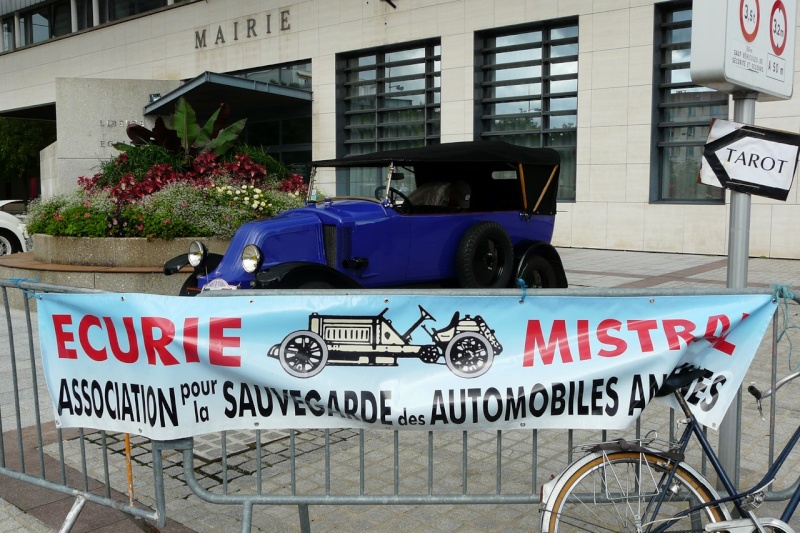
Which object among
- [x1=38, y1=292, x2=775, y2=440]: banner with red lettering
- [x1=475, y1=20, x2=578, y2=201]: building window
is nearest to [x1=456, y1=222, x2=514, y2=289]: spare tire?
[x1=38, y1=292, x2=775, y2=440]: banner with red lettering

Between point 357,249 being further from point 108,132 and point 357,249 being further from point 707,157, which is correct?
point 108,132

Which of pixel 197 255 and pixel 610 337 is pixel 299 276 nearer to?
pixel 197 255

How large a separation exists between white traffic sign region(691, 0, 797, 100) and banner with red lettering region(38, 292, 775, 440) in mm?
1057

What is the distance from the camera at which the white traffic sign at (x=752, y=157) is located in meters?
3.55

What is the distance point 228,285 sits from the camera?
704 cm

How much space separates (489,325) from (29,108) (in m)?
36.1

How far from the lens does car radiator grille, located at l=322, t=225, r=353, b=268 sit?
756cm

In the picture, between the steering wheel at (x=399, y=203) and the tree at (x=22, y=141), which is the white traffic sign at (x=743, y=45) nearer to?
the steering wheel at (x=399, y=203)

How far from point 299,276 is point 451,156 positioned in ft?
9.24

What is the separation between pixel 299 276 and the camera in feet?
A: 22.4

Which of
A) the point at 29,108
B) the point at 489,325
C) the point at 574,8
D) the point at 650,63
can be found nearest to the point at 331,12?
the point at 574,8

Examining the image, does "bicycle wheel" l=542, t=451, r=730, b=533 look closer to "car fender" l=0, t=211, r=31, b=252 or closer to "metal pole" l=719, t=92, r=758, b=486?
"metal pole" l=719, t=92, r=758, b=486

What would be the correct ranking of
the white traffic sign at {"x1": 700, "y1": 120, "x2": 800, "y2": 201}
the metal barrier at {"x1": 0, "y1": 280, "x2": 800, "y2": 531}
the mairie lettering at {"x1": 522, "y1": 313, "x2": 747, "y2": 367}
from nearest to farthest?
the mairie lettering at {"x1": 522, "y1": 313, "x2": 747, "y2": 367}, the white traffic sign at {"x1": 700, "y1": 120, "x2": 800, "y2": 201}, the metal barrier at {"x1": 0, "y1": 280, "x2": 800, "y2": 531}

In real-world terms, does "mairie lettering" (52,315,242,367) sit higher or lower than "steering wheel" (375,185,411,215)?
lower
